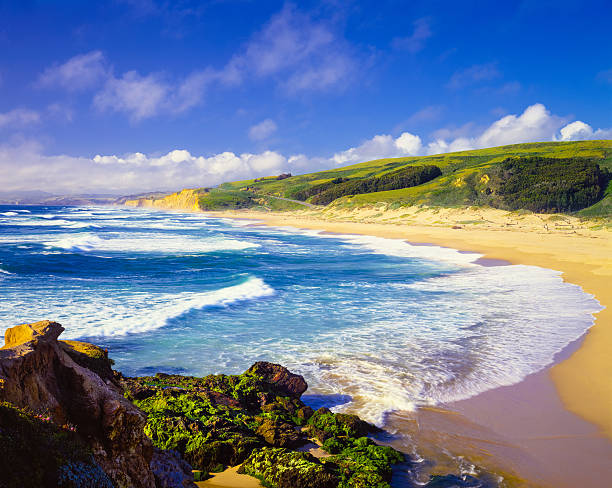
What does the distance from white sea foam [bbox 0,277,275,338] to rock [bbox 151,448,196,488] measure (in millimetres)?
8756

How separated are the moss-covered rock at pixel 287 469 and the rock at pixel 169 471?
106 centimetres

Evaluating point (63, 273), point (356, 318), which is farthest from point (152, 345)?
point (63, 273)

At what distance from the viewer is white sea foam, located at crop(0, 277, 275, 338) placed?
12.5 metres

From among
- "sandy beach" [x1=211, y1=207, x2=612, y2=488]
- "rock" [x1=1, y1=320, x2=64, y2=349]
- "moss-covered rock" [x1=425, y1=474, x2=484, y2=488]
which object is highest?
"rock" [x1=1, y1=320, x2=64, y2=349]

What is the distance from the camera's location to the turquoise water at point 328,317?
9375 mm

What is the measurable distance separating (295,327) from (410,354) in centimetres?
391

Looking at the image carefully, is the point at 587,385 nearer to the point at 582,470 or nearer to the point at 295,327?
the point at 582,470

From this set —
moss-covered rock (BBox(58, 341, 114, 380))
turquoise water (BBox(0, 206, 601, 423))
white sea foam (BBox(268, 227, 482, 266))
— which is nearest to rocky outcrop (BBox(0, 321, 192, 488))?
moss-covered rock (BBox(58, 341, 114, 380))

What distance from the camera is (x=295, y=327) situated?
12930 mm

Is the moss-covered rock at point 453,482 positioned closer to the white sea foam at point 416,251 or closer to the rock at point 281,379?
the rock at point 281,379

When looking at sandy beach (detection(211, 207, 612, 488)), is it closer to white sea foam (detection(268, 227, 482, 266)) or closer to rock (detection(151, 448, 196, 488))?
rock (detection(151, 448, 196, 488))

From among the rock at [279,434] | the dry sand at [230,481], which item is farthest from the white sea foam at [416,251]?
the dry sand at [230,481]

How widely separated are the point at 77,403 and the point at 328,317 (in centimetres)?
1089

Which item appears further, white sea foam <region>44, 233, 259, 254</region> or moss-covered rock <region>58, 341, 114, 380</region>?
white sea foam <region>44, 233, 259, 254</region>
